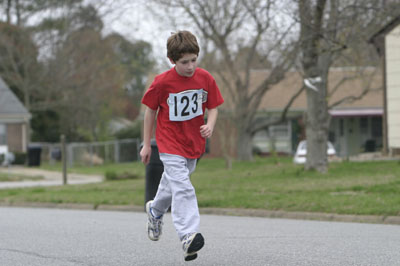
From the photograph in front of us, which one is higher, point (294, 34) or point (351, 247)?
point (294, 34)

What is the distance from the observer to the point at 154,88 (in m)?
5.66

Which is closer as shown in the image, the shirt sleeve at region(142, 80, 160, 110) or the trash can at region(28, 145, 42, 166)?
the shirt sleeve at region(142, 80, 160, 110)

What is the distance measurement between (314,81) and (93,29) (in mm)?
32134

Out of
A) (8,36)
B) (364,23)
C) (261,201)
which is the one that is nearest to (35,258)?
(261,201)

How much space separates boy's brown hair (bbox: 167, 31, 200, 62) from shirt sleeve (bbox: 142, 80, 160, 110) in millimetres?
338

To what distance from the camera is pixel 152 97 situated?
5691 mm

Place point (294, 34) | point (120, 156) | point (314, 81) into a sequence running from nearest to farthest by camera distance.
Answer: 1. point (314, 81)
2. point (294, 34)
3. point (120, 156)

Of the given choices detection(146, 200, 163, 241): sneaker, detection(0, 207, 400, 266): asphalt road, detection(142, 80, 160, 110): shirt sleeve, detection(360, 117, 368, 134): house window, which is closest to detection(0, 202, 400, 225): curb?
detection(0, 207, 400, 266): asphalt road

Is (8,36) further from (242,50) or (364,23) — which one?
(364,23)

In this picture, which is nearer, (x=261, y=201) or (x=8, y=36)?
(x=261, y=201)

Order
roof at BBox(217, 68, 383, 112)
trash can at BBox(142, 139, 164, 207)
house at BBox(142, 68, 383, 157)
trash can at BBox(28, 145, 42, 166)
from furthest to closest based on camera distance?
house at BBox(142, 68, 383, 157), roof at BBox(217, 68, 383, 112), trash can at BBox(28, 145, 42, 166), trash can at BBox(142, 139, 164, 207)

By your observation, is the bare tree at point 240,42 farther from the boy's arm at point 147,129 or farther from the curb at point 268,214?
the boy's arm at point 147,129

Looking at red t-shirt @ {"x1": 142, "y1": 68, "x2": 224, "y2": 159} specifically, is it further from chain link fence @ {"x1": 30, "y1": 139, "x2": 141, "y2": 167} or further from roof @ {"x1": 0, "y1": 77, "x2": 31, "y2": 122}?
roof @ {"x1": 0, "y1": 77, "x2": 31, "y2": 122}

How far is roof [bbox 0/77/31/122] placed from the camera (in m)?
36.5
